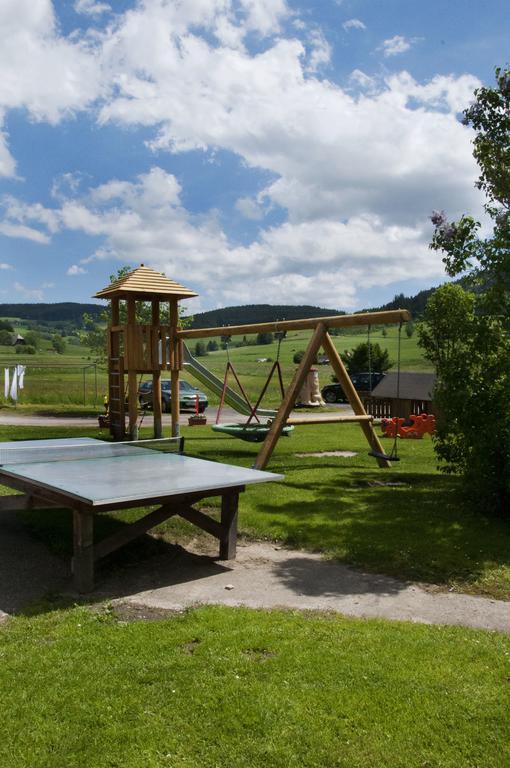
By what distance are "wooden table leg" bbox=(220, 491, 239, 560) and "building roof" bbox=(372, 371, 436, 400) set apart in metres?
18.8

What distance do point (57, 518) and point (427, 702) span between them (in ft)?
21.0

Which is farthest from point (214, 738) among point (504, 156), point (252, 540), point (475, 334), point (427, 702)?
point (504, 156)

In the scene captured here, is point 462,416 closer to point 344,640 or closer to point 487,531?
point 487,531

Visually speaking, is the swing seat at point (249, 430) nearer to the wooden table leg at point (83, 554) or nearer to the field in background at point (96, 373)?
the field in background at point (96, 373)

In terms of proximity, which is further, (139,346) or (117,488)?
(139,346)

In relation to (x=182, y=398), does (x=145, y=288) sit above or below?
above

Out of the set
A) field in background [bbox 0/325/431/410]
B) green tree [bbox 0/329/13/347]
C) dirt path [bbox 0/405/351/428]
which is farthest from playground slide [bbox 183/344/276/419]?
green tree [bbox 0/329/13/347]

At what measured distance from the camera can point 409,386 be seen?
86.1 feet

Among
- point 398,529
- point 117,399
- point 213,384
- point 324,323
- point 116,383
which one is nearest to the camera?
point 398,529

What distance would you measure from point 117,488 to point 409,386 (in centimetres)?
2132

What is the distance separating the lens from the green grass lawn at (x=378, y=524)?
6996mm

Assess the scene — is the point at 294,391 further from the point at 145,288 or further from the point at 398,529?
the point at 145,288

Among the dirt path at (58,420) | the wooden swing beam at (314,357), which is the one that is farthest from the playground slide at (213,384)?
the wooden swing beam at (314,357)

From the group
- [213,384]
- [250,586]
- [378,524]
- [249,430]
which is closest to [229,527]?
[250,586]
